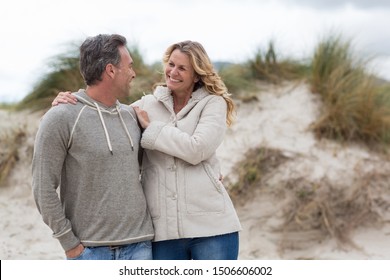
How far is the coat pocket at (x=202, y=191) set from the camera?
10.4 feet

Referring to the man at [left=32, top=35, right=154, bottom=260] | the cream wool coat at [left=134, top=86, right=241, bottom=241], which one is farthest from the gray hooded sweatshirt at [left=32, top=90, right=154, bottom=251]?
the cream wool coat at [left=134, top=86, right=241, bottom=241]

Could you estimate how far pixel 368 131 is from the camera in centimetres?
830

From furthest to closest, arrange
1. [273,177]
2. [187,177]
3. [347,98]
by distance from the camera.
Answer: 1. [347,98]
2. [273,177]
3. [187,177]

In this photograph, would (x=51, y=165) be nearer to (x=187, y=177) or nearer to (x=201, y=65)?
(x=187, y=177)

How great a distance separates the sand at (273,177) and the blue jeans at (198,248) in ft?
13.5

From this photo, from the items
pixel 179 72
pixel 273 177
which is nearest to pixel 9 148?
pixel 273 177

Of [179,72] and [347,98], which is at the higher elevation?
[179,72]

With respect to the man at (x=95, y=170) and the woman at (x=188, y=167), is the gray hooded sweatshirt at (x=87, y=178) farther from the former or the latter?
the woman at (x=188, y=167)

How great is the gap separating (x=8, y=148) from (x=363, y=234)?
4554 millimetres

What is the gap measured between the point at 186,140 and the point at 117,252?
62 cm

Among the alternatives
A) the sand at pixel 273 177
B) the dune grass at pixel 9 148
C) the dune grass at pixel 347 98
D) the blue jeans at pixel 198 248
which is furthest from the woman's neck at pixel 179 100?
the dune grass at pixel 9 148

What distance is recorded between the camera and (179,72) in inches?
129

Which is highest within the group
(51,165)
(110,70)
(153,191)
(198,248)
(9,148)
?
(110,70)

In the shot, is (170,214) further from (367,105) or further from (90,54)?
(367,105)
